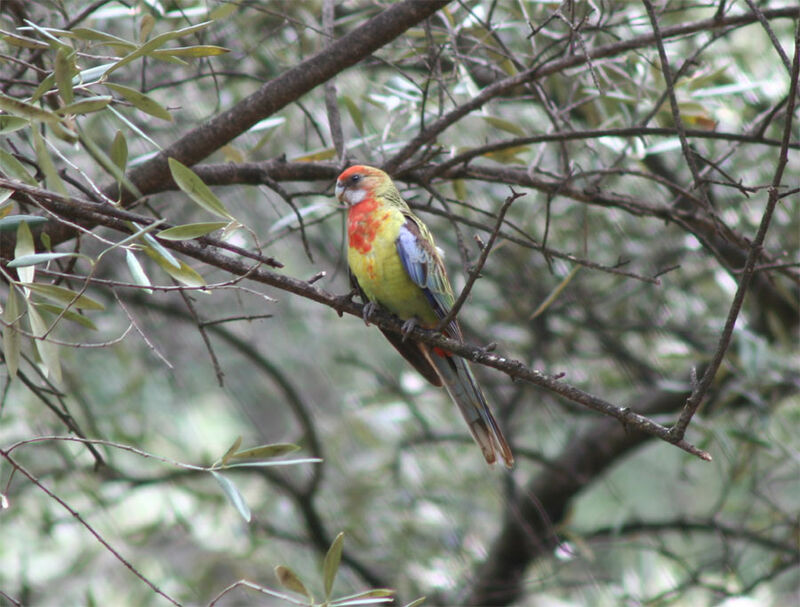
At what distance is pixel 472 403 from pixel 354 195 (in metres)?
1.02

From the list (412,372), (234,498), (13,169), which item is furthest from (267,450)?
(412,372)

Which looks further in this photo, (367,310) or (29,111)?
(367,310)

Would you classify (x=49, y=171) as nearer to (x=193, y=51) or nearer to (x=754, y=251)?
(x=193, y=51)

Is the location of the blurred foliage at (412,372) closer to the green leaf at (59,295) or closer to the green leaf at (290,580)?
the green leaf at (59,295)

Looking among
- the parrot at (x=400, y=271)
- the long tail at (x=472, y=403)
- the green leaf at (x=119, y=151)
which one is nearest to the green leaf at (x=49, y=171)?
the green leaf at (x=119, y=151)

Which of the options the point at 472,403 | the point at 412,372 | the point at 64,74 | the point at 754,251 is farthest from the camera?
the point at 412,372

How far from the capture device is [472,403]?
327cm

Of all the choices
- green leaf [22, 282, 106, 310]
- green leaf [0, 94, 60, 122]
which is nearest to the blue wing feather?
green leaf [22, 282, 106, 310]

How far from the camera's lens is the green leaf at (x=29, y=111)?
1.58 metres

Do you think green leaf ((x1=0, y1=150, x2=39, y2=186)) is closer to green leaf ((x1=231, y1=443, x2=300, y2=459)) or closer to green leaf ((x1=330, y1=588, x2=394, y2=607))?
green leaf ((x1=231, y1=443, x2=300, y2=459))

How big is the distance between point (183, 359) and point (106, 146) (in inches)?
73.4

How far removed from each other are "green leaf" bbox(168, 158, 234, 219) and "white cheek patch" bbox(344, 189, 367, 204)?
1.42 meters

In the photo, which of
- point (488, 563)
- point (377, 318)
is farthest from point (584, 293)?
point (377, 318)

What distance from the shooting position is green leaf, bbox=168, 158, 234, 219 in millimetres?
2084
